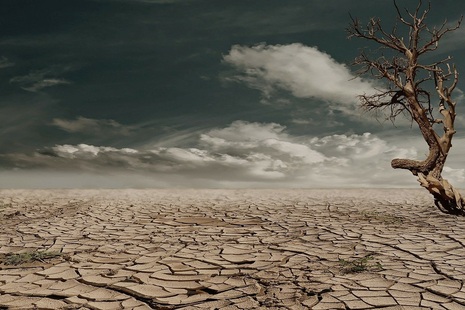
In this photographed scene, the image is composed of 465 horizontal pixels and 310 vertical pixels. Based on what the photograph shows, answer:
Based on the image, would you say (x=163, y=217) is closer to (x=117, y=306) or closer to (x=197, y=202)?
(x=197, y=202)

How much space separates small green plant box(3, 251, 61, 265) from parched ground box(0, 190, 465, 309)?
0.04ft

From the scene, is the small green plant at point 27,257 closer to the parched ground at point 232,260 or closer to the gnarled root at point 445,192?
the parched ground at point 232,260

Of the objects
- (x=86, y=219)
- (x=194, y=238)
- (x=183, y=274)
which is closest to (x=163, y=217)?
(x=86, y=219)

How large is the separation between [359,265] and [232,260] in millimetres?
1106

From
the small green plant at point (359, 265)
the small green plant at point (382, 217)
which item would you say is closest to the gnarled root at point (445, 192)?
the small green plant at point (382, 217)

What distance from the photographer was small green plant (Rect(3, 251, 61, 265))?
164 inches

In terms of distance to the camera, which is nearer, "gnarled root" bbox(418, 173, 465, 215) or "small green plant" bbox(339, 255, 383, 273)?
"small green plant" bbox(339, 255, 383, 273)

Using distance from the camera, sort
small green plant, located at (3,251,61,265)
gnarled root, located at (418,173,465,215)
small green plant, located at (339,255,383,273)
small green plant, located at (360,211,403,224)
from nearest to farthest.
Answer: small green plant, located at (339,255,383,273) < small green plant, located at (3,251,61,265) < small green plant, located at (360,211,403,224) < gnarled root, located at (418,173,465,215)

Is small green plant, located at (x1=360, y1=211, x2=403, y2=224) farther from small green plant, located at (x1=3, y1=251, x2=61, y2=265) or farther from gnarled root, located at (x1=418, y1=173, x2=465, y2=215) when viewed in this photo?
small green plant, located at (x1=3, y1=251, x2=61, y2=265)

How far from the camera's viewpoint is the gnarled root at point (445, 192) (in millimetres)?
7121

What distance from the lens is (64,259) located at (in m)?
4.26

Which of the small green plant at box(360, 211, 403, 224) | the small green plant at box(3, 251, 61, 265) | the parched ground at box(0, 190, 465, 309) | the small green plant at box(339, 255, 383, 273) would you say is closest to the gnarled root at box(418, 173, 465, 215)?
the parched ground at box(0, 190, 465, 309)

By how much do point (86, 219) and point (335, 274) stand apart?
4.54m

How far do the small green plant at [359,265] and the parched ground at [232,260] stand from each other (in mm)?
10
